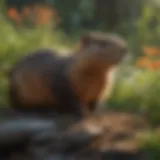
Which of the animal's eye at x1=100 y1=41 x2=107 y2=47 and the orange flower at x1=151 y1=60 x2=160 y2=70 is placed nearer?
the animal's eye at x1=100 y1=41 x2=107 y2=47

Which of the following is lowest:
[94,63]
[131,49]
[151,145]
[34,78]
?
[151,145]

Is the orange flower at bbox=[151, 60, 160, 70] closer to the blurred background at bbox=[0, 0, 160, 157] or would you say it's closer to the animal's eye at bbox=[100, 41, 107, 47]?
the blurred background at bbox=[0, 0, 160, 157]

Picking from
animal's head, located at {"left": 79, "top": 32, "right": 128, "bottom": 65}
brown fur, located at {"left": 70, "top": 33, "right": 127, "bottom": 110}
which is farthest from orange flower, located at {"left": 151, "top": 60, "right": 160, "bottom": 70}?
animal's head, located at {"left": 79, "top": 32, "right": 128, "bottom": 65}

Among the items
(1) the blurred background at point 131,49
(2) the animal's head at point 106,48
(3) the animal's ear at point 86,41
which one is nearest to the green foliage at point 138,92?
(1) the blurred background at point 131,49

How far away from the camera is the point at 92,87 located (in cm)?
399

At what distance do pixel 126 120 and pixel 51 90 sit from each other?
0.55 metres

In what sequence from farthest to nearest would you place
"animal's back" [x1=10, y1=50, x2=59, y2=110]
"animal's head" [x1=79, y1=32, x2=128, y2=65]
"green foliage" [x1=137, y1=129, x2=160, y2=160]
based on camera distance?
"animal's back" [x1=10, y1=50, x2=59, y2=110]
"animal's head" [x1=79, y1=32, x2=128, y2=65]
"green foliage" [x1=137, y1=129, x2=160, y2=160]

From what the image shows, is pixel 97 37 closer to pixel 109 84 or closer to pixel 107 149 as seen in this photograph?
pixel 109 84

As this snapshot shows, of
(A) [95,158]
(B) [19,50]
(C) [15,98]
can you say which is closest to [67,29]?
(B) [19,50]

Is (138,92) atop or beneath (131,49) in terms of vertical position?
beneath

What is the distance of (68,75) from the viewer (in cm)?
389

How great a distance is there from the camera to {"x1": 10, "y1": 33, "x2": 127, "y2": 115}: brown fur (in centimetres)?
379

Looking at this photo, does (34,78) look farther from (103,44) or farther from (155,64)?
Answer: (155,64)

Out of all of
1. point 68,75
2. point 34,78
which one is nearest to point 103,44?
point 68,75
